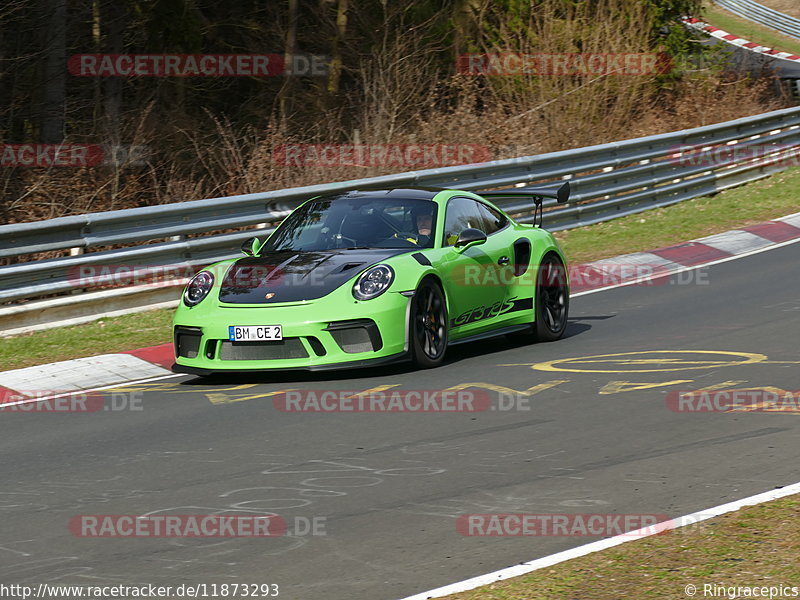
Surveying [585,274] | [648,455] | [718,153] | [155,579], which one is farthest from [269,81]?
[155,579]

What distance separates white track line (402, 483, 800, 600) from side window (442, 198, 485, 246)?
495 cm

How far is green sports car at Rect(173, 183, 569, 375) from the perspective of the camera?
9.37 m

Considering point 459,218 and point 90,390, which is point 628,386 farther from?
point 90,390

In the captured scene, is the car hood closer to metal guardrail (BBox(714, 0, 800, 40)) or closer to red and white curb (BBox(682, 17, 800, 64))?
red and white curb (BBox(682, 17, 800, 64))

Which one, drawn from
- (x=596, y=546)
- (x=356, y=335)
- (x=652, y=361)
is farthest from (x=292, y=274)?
(x=596, y=546)

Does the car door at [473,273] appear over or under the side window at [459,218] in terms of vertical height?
under

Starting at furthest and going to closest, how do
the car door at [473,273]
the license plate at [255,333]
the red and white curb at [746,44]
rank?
the red and white curb at [746,44] < the car door at [473,273] < the license plate at [255,333]

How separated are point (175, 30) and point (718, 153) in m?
10.4

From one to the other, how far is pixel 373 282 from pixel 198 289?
4.82 feet

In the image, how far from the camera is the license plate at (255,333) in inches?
366

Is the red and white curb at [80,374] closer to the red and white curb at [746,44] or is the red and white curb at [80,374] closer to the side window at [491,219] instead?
the side window at [491,219]

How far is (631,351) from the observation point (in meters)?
10.5

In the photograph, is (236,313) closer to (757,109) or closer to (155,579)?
(155,579)

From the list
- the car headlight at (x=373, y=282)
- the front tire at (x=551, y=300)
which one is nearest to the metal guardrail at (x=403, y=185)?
the front tire at (x=551, y=300)
